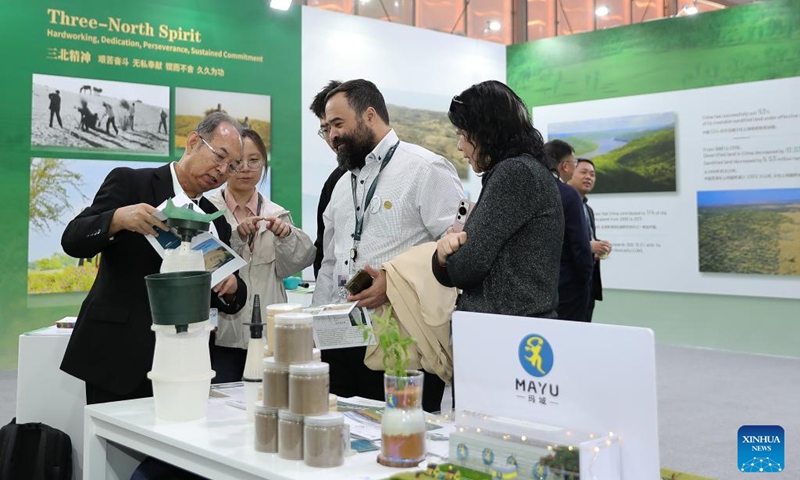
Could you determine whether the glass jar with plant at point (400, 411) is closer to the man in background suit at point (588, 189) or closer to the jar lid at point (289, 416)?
the jar lid at point (289, 416)

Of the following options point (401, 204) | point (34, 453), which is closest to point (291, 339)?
point (401, 204)

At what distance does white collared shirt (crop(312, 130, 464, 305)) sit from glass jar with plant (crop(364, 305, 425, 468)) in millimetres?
1331

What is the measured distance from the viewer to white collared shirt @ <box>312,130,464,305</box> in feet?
9.49

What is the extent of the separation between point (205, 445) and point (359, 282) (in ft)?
3.14

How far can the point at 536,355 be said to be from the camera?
144cm

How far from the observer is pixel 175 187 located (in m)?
2.59

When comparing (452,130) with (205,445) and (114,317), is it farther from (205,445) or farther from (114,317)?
(205,445)

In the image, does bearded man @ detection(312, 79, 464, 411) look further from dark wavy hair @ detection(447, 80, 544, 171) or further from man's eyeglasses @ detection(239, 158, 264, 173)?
dark wavy hair @ detection(447, 80, 544, 171)

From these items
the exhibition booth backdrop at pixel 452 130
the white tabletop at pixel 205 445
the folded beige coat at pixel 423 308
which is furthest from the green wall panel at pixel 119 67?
the folded beige coat at pixel 423 308

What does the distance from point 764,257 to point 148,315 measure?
6532 millimetres

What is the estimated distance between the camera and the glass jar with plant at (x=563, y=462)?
51.4 inches

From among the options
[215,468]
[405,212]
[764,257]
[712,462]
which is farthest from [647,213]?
[215,468]

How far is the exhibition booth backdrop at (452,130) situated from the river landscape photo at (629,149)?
0.05 ft

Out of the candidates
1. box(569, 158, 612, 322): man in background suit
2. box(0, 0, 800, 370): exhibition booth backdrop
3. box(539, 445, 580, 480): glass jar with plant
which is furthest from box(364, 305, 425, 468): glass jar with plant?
box(0, 0, 800, 370): exhibition booth backdrop
